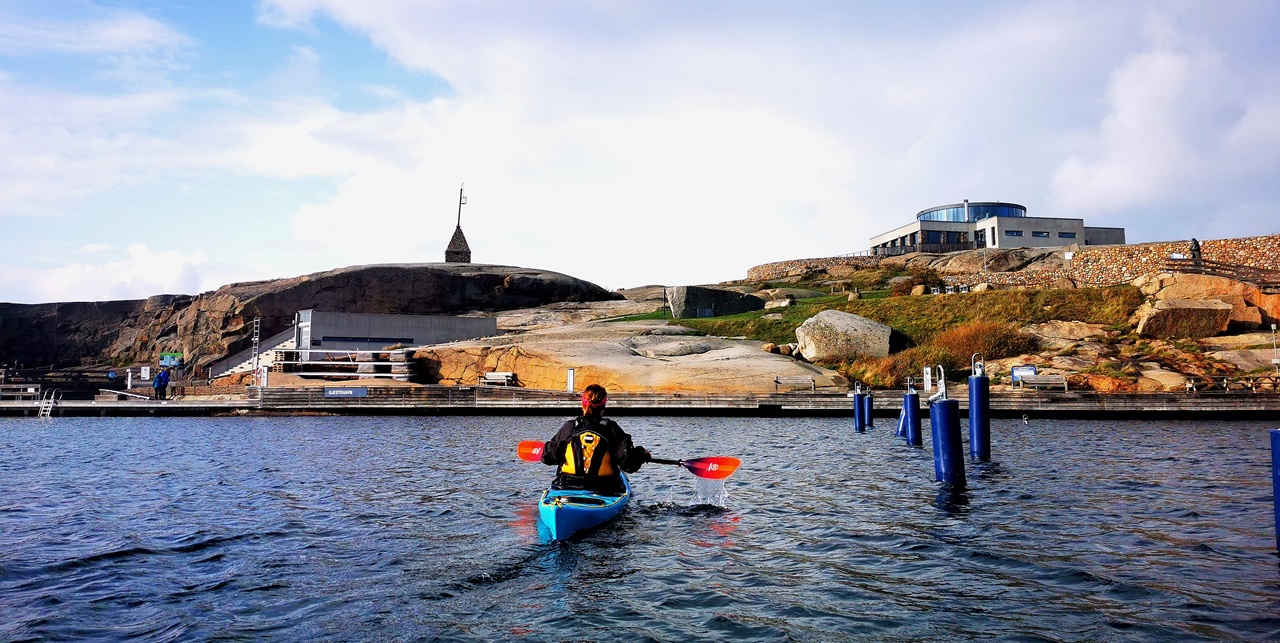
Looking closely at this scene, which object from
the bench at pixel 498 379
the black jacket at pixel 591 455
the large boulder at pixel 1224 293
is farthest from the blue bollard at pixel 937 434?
the large boulder at pixel 1224 293

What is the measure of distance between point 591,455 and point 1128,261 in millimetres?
48387

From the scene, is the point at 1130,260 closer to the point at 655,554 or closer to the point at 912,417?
the point at 912,417

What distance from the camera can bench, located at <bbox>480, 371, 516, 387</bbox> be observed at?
43344 millimetres

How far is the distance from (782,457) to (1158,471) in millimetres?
8054

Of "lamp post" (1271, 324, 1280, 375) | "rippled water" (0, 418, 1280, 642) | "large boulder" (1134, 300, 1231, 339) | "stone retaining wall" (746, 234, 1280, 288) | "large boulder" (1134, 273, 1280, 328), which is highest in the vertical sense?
"stone retaining wall" (746, 234, 1280, 288)

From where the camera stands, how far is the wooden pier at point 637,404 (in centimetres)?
3341

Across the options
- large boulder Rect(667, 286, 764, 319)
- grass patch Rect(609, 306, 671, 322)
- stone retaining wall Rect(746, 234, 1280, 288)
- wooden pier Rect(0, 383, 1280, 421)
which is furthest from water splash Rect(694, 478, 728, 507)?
stone retaining wall Rect(746, 234, 1280, 288)

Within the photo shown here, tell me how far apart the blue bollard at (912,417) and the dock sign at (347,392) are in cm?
2709

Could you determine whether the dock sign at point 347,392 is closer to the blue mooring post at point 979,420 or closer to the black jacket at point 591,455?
the blue mooring post at point 979,420

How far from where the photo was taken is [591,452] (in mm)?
11742

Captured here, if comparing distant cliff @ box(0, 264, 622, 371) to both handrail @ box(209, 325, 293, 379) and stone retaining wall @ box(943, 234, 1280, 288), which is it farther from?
stone retaining wall @ box(943, 234, 1280, 288)

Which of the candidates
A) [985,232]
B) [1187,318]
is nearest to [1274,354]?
[1187,318]

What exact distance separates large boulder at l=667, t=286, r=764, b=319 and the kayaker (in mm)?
44426

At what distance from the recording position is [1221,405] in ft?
107
